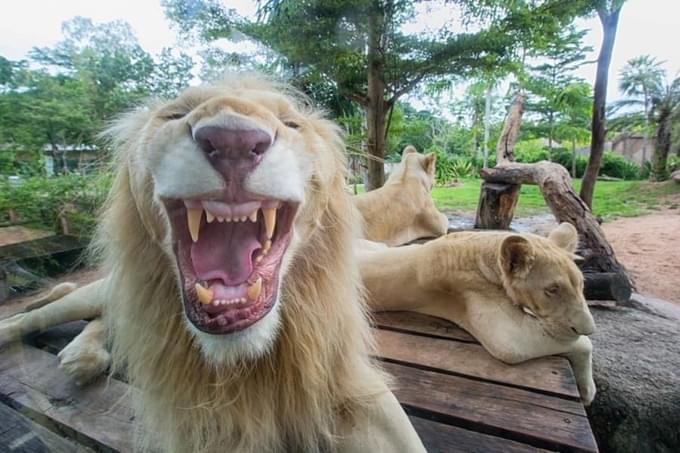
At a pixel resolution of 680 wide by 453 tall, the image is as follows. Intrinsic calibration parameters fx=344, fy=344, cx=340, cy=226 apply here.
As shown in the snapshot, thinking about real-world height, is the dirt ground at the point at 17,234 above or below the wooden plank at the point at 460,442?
above

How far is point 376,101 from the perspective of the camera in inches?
103

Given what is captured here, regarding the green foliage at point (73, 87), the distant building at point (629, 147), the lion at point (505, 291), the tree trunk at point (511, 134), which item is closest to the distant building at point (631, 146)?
the distant building at point (629, 147)

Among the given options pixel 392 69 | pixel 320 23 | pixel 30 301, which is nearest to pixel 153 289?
pixel 30 301

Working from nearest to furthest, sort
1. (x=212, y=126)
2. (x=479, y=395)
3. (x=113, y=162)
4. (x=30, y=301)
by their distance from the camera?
(x=212, y=126), (x=113, y=162), (x=479, y=395), (x=30, y=301)

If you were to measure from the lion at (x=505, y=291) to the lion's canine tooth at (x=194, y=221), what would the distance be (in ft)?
2.41

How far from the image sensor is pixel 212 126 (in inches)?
13.4

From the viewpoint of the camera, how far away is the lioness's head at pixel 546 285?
31.3 inches

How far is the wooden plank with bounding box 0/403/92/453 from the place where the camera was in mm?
685

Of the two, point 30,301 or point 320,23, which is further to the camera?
point 320,23

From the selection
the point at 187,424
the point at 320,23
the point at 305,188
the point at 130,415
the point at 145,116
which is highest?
the point at 320,23

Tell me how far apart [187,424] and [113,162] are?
421 millimetres

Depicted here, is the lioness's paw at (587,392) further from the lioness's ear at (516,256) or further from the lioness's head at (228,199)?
the lioness's head at (228,199)

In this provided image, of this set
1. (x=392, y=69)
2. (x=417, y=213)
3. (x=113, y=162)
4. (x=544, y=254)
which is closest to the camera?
(x=113, y=162)

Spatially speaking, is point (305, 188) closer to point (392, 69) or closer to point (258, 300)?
point (258, 300)
